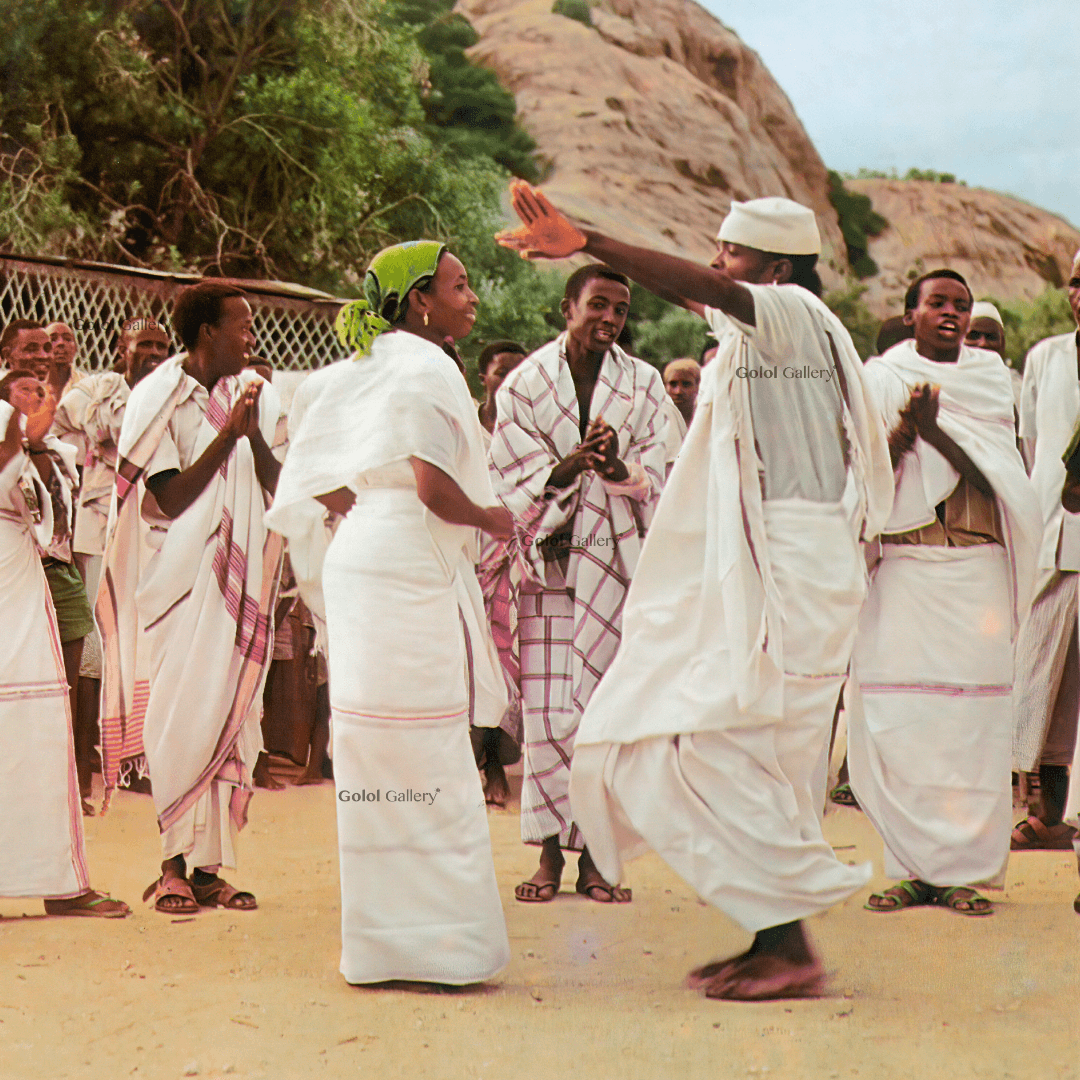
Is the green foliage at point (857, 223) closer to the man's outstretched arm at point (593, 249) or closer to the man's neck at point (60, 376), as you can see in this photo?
the man's neck at point (60, 376)

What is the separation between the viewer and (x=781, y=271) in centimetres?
441

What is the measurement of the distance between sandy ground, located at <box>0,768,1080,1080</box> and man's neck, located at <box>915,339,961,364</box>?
2020mm

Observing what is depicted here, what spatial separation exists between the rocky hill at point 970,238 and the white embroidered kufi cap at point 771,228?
38.6 m

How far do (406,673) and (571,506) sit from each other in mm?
1758

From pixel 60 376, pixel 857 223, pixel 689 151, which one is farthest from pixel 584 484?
pixel 857 223

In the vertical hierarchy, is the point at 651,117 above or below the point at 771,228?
above

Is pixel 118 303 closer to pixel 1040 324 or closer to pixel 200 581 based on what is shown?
pixel 200 581

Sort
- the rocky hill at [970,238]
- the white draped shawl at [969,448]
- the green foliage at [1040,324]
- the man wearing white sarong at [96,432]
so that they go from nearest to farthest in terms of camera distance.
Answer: the white draped shawl at [969,448]
the man wearing white sarong at [96,432]
the green foliage at [1040,324]
the rocky hill at [970,238]

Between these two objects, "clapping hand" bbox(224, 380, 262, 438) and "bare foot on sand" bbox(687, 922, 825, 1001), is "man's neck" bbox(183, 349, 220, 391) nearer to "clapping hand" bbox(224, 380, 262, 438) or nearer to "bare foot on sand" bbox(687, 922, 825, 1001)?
"clapping hand" bbox(224, 380, 262, 438)

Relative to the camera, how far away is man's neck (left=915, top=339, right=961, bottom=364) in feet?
18.3

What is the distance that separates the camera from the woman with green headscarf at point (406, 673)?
4051mm

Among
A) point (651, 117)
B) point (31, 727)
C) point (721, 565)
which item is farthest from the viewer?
point (651, 117)

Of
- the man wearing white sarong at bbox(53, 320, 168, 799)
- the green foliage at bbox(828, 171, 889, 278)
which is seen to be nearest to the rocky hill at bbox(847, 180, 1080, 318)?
the green foliage at bbox(828, 171, 889, 278)

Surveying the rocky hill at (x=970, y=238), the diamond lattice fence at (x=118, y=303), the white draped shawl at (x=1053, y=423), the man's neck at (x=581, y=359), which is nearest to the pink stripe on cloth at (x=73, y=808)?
the man's neck at (x=581, y=359)
